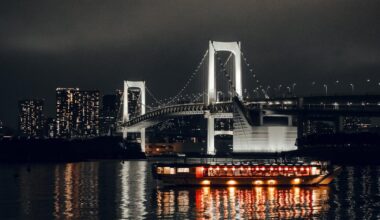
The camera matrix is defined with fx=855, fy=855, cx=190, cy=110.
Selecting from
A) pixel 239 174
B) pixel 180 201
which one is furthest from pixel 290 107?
pixel 180 201

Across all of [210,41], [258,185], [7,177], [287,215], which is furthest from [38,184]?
[210,41]

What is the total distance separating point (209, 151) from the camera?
114688 mm

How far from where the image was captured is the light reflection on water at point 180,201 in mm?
39656

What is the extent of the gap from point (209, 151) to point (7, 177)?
155 ft

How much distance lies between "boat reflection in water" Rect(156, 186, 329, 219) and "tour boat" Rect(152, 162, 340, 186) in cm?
126

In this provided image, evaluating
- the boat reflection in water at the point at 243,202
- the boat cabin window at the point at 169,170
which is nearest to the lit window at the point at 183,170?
the boat cabin window at the point at 169,170

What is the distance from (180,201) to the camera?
45.8m

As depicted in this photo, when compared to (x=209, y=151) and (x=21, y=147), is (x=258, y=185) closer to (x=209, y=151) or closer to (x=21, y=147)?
(x=209, y=151)

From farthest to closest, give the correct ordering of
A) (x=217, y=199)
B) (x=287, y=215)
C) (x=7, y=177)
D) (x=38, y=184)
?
(x=7, y=177), (x=38, y=184), (x=217, y=199), (x=287, y=215)

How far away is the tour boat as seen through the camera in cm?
5578

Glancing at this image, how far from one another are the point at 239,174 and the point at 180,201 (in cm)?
1120

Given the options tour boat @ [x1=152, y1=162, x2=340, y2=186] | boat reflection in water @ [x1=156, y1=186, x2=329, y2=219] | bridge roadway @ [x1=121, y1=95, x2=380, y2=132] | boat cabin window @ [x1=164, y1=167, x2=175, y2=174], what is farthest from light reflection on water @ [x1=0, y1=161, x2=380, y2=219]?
bridge roadway @ [x1=121, y1=95, x2=380, y2=132]

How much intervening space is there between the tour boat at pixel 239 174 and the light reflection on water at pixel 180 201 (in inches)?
40.5

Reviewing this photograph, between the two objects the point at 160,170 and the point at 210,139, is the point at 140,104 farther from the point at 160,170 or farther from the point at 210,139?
the point at 160,170
